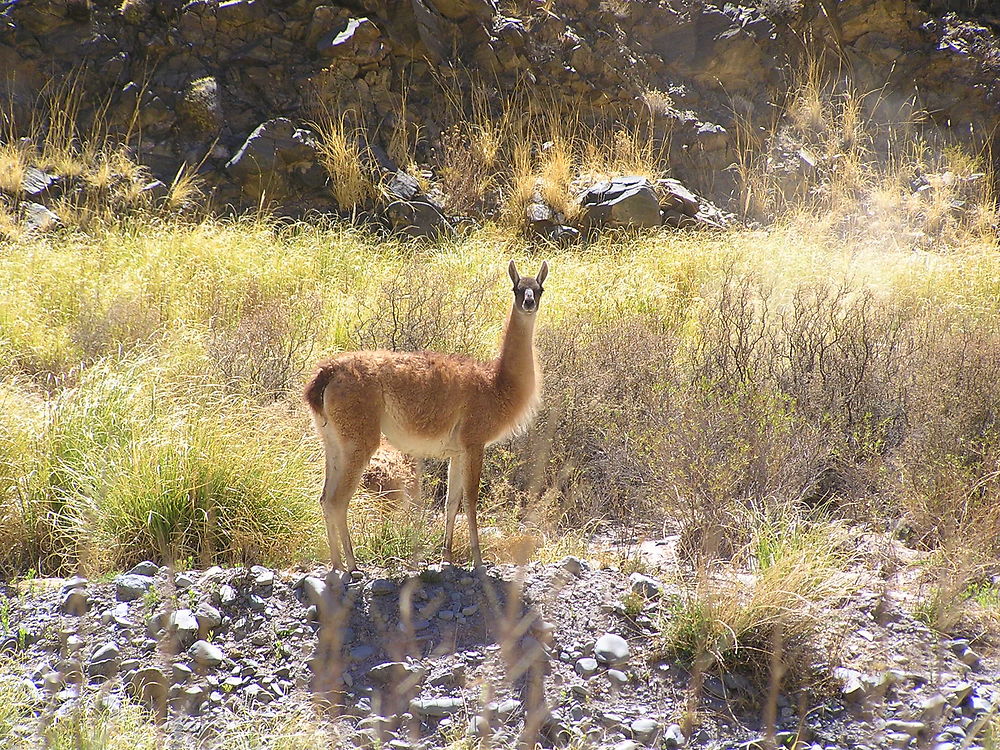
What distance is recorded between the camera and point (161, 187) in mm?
12992

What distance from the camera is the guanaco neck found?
17.2 ft

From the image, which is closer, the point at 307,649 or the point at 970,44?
the point at 307,649

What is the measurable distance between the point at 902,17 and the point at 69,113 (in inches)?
579

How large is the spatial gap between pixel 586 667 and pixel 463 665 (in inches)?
23.1

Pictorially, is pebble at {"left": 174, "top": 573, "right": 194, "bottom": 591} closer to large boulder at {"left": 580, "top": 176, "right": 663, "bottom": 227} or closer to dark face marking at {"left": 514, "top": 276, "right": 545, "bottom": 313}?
dark face marking at {"left": 514, "top": 276, "right": 545, "bottom": 313}

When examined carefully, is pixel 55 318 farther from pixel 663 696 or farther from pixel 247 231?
pixel 663 696

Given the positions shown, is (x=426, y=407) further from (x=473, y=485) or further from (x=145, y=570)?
(x=145, y=570)

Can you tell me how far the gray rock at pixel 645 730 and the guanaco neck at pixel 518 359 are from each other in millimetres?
1908

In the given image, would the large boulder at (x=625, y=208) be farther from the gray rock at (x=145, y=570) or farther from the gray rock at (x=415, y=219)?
the gray rock at (x=145, y=570)

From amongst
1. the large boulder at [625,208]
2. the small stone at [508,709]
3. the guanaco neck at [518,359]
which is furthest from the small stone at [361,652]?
the large boulder at [625,208]

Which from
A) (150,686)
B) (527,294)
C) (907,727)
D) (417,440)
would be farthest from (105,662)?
(907,727)

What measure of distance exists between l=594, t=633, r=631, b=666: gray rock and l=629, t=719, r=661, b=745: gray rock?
0.37 meters

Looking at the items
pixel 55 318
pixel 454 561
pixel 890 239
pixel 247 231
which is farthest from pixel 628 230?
pixel 454 561

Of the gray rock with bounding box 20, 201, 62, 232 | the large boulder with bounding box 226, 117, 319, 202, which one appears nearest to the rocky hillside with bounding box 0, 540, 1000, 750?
the gray rock with bounding box 20, 201, 62, 232
